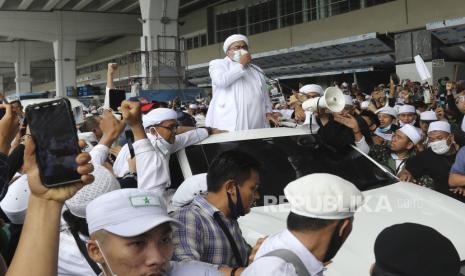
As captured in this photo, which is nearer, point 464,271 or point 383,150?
point 464,271

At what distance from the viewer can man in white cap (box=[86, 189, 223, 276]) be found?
188 centimetres

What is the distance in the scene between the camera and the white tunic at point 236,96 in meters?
5.55

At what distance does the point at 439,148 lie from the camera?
5566 millimetres

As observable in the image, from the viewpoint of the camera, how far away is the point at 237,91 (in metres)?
5.70

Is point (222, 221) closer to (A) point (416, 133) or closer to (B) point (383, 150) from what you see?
(A) point (416, 133)

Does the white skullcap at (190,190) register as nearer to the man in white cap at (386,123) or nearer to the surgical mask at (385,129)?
the man in white cap at (386,123)

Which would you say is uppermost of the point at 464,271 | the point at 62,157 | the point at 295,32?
the point at 295,32

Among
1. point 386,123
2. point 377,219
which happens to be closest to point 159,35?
point 386,123

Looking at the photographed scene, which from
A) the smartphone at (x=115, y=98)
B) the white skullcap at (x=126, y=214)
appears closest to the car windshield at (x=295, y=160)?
the smartphone at (x=115, y=98)

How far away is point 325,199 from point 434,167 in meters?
3.76

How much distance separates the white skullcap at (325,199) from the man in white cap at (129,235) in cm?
53

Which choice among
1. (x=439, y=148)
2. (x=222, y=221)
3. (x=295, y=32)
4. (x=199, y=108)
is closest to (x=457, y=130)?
(x=439, y=148)

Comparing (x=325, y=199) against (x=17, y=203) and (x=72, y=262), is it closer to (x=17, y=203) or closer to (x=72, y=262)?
(x=72, y=262)

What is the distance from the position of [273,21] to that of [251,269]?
85.4 feet
